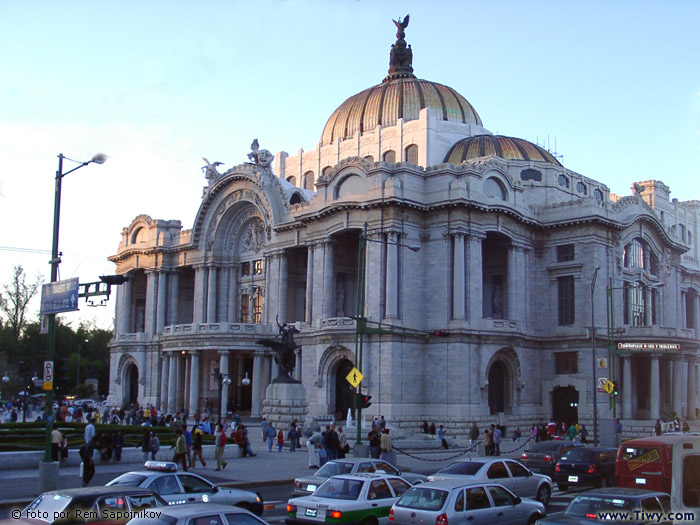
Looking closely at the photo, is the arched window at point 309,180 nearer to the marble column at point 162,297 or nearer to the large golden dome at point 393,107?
the large golden dome at point 393,107

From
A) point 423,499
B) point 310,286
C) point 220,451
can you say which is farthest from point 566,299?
point 423,499

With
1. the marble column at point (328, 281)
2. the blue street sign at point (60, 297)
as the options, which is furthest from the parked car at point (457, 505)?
the marble column at point (328, 281)

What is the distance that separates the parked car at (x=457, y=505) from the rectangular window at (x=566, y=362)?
136 feet

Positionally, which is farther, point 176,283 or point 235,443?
point 176,283

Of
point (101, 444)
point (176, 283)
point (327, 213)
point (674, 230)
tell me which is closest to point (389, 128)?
point (327, 213)

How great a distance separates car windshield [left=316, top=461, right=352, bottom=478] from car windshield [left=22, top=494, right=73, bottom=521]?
8.54 m

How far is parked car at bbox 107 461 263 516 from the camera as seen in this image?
56.1ft

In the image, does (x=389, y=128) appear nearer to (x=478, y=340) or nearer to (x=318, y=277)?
(x=318, y=277)

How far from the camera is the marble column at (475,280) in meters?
52.2

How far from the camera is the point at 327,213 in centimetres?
5525

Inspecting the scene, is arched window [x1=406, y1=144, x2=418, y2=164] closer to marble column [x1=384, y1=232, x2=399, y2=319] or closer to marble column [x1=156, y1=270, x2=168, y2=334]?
marble column [x1=384, y1=232, x2=399, y2=319]

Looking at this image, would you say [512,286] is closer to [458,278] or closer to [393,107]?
[458,278]

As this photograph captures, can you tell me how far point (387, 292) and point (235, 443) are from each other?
17532mm

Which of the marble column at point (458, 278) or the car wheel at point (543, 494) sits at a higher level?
the marble column at point (458, 278)
